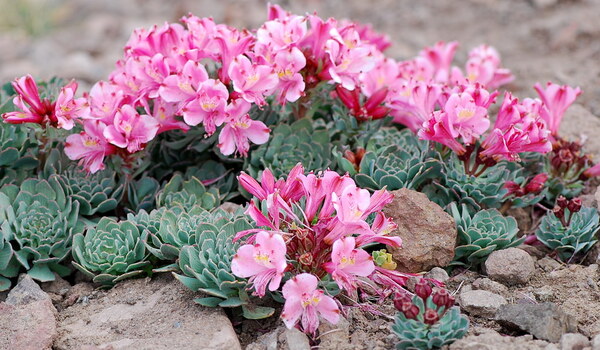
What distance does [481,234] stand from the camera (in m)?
3.58

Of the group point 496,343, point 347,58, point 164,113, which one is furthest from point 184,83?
point 496,343

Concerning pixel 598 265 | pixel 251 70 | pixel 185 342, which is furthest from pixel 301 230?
pixel 598 265

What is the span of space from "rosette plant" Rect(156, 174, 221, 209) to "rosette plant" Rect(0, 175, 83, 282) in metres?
0.47

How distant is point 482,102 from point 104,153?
6.53 ft

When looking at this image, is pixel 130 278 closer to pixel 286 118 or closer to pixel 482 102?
pixel 286 118

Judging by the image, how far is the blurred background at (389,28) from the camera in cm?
613

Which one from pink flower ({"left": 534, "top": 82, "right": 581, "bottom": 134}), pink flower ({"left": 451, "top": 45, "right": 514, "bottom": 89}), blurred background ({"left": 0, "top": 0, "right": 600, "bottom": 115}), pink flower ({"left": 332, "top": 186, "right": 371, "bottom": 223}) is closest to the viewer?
pink flower ({"left": 332, "top": 186, "right": 371, "bottom": 223})

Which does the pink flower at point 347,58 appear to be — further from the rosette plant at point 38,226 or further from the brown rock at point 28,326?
the brown rock at point 28,326

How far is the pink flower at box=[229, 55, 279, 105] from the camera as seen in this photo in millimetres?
3582

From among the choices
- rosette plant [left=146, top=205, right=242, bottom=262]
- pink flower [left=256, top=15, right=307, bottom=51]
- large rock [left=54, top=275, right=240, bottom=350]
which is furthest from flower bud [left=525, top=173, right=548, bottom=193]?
large rock [left=54, top=275, right=240, bottom=350]

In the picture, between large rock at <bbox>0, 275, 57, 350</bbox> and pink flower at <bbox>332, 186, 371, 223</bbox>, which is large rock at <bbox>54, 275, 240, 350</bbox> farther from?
pink flower at <bbox>332, 186, 371, 223</bbox>

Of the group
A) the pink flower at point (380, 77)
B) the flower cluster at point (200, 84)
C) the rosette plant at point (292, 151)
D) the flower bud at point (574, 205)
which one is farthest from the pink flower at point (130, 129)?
the flower bud at point (574, 205)

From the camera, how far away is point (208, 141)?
405 centimetres

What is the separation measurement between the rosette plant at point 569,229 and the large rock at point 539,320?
651 mm
